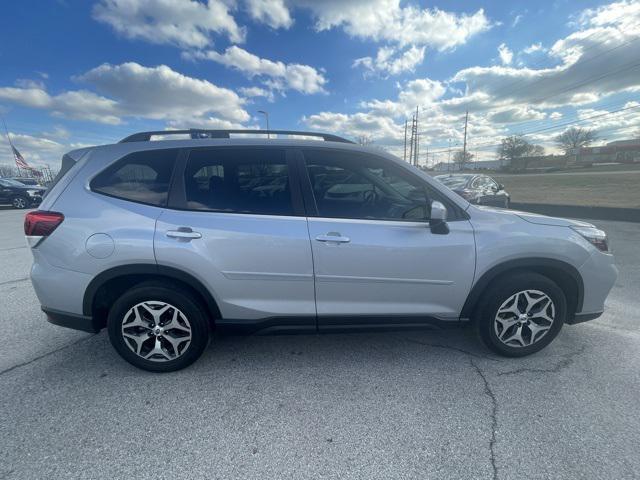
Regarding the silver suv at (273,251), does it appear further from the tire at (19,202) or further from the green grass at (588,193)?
the tire at (19,202)

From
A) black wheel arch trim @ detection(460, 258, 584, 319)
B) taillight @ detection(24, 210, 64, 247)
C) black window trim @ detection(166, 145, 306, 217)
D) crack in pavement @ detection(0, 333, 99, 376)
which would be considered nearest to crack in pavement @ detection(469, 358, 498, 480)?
black wheel arch trim @ detection(460, 258, 584, 319)

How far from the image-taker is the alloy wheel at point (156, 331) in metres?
2.47

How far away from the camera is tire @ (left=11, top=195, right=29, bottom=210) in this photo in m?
16.4

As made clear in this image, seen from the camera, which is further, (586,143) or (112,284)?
Result: (586,143)

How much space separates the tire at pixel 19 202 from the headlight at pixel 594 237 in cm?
2273

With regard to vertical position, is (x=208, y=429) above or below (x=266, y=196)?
below

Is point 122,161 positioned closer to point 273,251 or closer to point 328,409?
point 273,251

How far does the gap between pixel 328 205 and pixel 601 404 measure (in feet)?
7.92

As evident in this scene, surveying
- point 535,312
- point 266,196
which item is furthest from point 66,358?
point 535,312

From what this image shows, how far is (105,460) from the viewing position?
5.97 feet

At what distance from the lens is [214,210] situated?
2416mm

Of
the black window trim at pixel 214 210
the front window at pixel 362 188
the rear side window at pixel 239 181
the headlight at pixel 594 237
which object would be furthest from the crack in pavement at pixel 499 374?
the rear side window at pixel 239 181

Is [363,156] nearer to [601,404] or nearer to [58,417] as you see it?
[601,404]

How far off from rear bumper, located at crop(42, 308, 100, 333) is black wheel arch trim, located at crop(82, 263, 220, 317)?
0.32 feet
